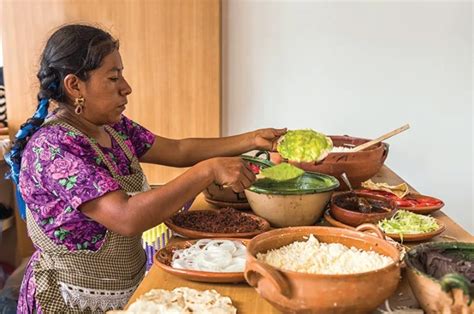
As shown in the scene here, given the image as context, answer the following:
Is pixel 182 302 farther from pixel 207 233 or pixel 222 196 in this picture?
pixel 222 196

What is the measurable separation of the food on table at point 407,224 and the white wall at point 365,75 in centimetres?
195

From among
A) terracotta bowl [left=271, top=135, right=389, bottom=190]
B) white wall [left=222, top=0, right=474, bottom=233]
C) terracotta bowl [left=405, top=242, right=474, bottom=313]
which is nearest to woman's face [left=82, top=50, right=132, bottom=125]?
terracotta bowl [left=271, top=135, right=389, bottom=190]

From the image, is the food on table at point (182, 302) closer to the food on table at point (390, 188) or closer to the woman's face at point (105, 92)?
the woman's face at point (105, 92)

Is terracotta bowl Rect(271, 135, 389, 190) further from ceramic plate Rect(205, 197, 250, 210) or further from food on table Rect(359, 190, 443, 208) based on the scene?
ceramic plate Rect(205, 197, 250, 210)

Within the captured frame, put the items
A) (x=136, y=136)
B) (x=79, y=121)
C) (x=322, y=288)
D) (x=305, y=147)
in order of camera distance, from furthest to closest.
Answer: (x=136, y=136) → (x=305, y=147) → (x=79, y=121) → (x=322, y=288)

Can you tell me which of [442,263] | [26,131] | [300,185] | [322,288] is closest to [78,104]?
[26,131]

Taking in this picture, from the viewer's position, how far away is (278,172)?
1.82m

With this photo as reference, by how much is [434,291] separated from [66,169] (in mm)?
1006

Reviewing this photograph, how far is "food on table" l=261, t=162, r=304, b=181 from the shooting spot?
181cm

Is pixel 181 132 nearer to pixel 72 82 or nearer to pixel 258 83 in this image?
pixel 258 83

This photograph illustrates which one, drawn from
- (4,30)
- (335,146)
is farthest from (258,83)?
(4,30)

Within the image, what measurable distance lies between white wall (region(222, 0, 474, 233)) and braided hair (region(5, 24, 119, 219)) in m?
1.92

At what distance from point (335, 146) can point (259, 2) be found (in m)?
1.46

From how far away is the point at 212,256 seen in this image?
1390mm
